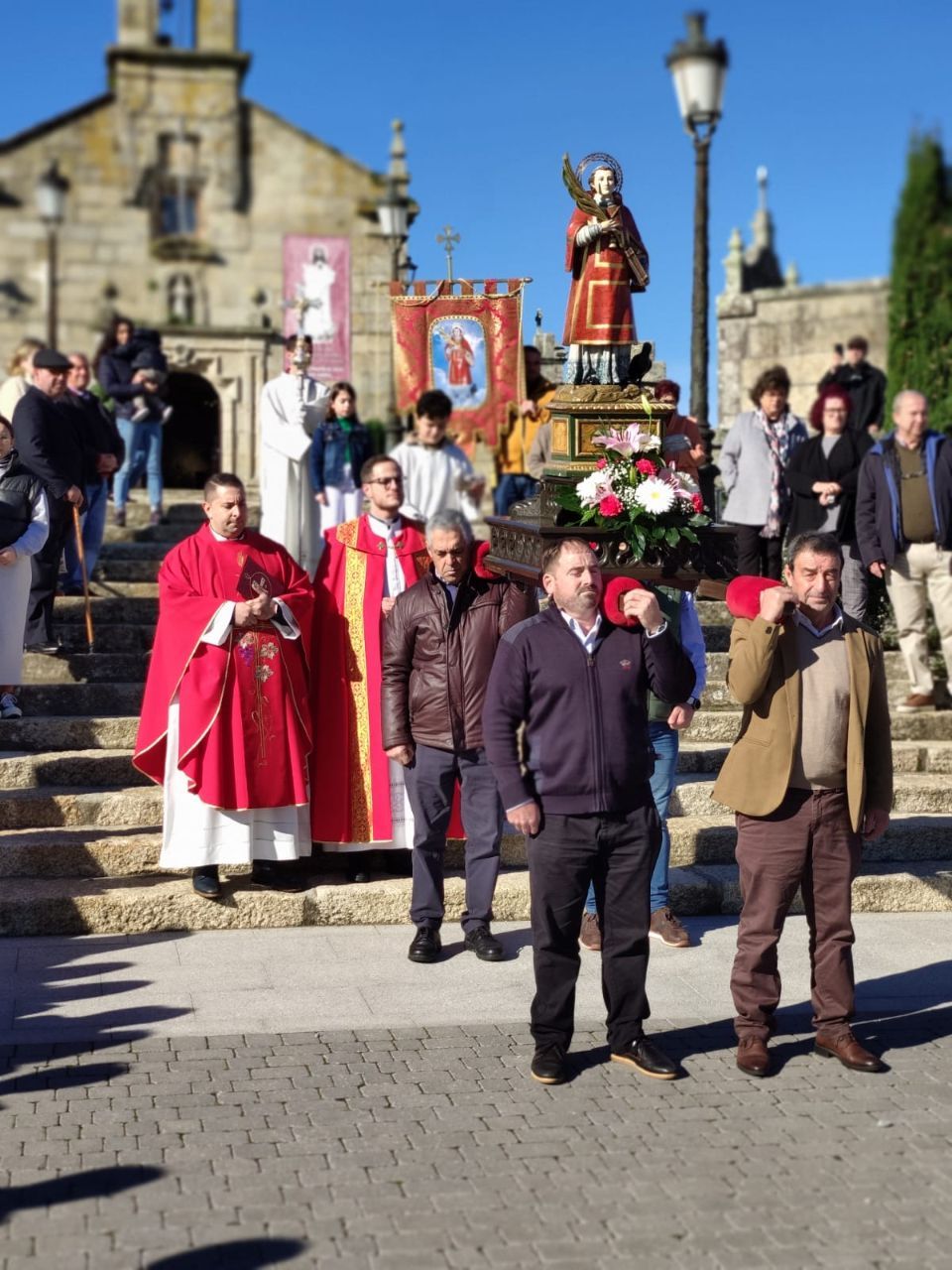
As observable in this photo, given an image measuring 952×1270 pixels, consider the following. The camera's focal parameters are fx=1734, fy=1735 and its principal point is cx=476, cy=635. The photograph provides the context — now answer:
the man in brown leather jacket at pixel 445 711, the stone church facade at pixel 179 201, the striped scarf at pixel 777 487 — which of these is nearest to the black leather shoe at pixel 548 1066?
the man in brown leather jacket at pixel 445 711

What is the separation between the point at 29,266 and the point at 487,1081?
2749 centimetres

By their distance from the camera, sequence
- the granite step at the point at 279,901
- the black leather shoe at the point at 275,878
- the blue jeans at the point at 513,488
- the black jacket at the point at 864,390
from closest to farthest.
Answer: the granite step at the point at 279,901 < the black leather shoe at the point at 275,878 < the blue jeans at the point at 513,488 < the black jacket at the point at 864,390

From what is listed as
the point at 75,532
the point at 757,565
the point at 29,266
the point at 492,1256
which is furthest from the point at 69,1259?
the point at 29,266

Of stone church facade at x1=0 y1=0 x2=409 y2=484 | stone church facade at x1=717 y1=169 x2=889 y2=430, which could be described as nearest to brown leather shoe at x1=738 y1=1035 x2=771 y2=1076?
stone church facade at x1=0 y1=0 x2=409 y2=484

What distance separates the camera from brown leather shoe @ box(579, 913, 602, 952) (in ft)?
25.8

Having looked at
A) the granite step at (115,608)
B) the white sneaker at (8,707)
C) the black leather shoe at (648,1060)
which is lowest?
the black leather shoe at (648,1060)

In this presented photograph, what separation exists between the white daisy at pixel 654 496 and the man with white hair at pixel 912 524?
4066mm

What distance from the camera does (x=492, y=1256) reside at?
15.3ft

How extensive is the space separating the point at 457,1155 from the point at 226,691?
132 inches

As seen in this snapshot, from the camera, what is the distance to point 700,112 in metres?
13.5

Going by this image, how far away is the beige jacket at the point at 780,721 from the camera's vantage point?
6270mm

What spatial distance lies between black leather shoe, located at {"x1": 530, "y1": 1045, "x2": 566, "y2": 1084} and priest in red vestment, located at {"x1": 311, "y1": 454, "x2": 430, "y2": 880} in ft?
8.23

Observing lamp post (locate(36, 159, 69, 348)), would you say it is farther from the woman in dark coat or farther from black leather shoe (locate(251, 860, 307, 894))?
black leather shoe (locate(251, 860, 307, 894))

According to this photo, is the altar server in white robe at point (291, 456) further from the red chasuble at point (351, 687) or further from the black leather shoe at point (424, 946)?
the black leather shoe at point (424, 946)
